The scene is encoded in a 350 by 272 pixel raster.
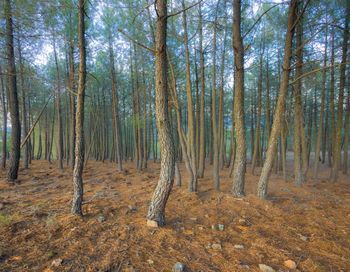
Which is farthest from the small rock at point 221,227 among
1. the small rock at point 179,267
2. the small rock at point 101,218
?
the small rock at point 101,218

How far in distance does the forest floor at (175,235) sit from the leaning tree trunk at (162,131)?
0.33m

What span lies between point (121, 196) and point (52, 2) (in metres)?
5.13

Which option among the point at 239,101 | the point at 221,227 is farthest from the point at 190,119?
the point at 221,227

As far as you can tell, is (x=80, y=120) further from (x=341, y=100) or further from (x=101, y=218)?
(x=341, y=100)

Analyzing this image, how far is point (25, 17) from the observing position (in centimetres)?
459

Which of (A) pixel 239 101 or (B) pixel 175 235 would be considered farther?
(A) pixel 239 101

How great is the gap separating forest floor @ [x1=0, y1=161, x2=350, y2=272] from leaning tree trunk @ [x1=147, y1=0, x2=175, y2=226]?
0.33 meters

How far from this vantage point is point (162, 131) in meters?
3.32

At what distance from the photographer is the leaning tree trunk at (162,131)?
3222 millimetres

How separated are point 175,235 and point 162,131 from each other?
73.6 inches

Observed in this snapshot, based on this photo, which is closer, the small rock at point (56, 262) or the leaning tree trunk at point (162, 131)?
the small rock at point (56, 262)

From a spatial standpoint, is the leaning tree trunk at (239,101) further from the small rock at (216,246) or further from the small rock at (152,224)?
the small rock at (152,224)

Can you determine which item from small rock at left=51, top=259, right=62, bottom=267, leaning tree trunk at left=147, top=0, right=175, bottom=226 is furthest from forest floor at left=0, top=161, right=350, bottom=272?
leaning tree trunk at left=147, top=0, right=175, bottom=226

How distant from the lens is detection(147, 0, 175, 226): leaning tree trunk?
3.22 m
